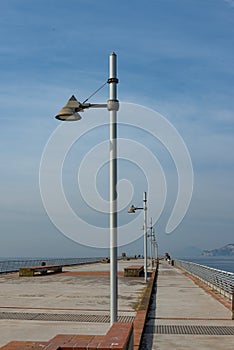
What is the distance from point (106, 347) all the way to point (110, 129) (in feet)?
13.2

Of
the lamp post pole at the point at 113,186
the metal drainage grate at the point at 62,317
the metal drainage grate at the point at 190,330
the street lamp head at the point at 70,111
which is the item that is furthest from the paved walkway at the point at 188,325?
the street lamp head at the point at 70,111

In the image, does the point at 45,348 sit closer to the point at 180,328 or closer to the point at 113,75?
the point at 113,75

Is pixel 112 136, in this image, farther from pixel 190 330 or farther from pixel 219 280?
pixel 219 280

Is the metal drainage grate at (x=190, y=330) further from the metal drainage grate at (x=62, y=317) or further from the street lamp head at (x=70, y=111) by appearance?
the street lamp head at (x=70, y=111)

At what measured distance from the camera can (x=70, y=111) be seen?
8.44 meters

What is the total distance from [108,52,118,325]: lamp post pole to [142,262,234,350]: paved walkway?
2021 mm

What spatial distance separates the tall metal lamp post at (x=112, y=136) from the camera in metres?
8.13

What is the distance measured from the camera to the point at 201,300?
18.2 meters

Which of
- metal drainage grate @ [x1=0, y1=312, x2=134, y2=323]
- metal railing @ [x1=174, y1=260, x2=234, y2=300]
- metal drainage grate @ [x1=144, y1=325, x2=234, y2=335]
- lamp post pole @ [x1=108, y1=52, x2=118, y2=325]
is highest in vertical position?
lamp post pole @ [x1=108, y1=52, x2=118, y2=325]

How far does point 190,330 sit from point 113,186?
16.6 feet

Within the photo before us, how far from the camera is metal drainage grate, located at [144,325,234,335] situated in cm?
1124

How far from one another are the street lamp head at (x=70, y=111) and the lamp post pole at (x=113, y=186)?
560 millimetres

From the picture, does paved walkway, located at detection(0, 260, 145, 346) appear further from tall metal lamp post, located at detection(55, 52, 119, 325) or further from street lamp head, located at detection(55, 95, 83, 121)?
street lamp head, located at detection(55, 95, 83, 121)

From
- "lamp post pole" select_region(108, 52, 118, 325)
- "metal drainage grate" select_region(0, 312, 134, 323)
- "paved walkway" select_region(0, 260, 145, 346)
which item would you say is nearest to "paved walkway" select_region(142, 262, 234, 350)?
"paved walkway" select_region(0, 260, 145, 346)
